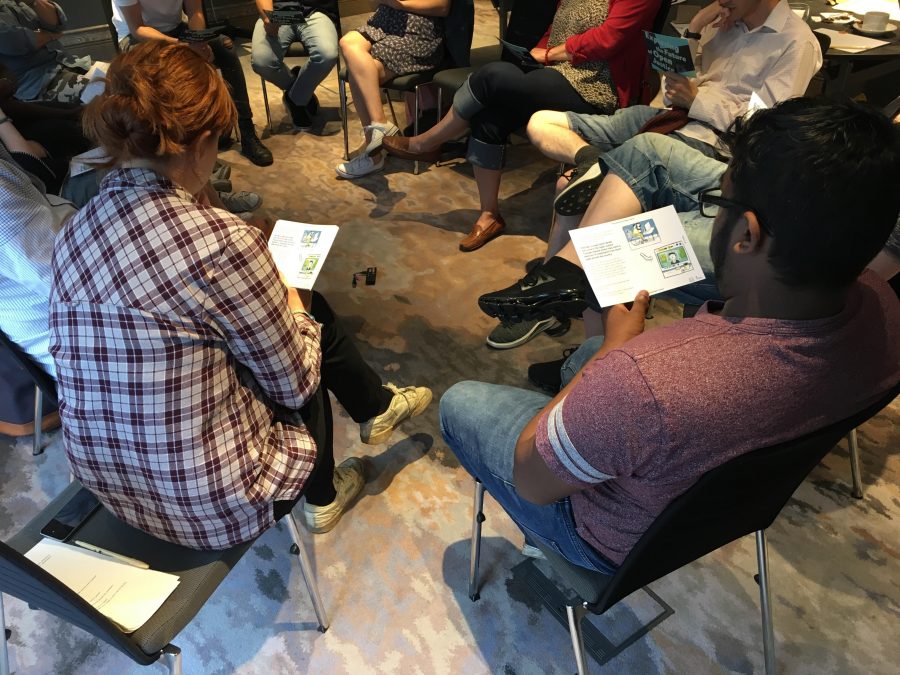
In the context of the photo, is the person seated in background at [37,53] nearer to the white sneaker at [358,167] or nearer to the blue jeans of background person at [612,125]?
the white sneaker at [358,167]

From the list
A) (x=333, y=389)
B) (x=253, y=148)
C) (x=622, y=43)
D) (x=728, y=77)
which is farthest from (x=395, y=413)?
(x=253, y=148)

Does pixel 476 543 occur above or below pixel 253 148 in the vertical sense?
above

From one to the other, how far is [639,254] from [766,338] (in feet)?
2.11

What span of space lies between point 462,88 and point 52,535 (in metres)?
2.29

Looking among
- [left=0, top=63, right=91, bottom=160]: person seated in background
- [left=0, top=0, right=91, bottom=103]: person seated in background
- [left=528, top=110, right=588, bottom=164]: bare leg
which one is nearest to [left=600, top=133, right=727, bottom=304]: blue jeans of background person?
[left=528, top=110, right=588, bottom=164]: bare leg

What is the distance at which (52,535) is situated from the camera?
1.22 meters

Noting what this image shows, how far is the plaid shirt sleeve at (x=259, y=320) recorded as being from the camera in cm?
106

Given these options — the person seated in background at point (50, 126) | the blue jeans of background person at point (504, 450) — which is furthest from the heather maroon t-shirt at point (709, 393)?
the person seated in background at point (50, 126)


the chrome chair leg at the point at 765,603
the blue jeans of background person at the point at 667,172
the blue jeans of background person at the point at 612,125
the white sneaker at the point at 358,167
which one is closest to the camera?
the chrome chair leg at the point at 765,603

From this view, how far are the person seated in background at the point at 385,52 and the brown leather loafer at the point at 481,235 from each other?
0.78 metres

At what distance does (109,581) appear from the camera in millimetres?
1109

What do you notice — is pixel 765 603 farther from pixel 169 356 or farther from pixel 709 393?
pixel 169 356

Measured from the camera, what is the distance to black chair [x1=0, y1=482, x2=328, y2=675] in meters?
0.87

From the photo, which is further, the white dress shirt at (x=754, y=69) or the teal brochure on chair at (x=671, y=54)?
the white dress shirt at (x=754, y=69)
